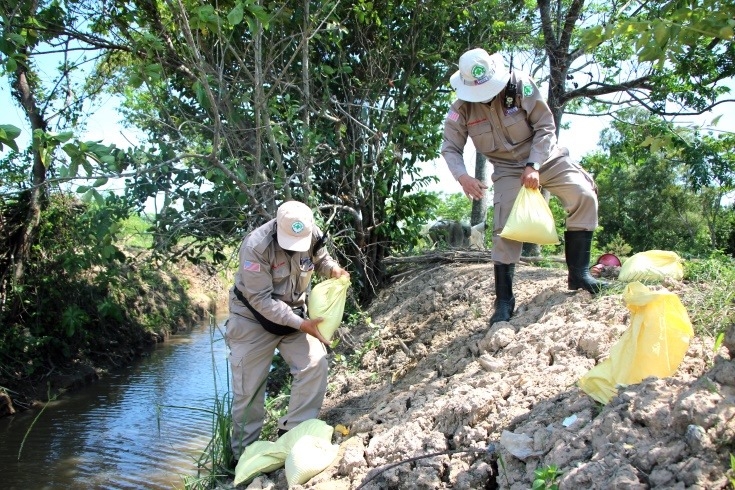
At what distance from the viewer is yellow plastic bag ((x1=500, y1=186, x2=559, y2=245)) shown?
3.90m

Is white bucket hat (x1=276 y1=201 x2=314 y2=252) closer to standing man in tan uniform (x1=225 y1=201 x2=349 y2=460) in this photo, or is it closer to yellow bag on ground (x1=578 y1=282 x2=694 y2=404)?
standing man in tan uniform (x1=225 y1=201 x2=349 y2=460)

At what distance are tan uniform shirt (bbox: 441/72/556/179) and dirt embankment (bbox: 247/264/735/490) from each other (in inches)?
38.3

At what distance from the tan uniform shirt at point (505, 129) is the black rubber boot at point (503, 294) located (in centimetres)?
65

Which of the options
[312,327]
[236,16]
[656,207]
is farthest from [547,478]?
[656,207]

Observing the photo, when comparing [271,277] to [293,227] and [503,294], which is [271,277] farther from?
[503,294]

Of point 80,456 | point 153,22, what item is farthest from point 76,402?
point 153,22

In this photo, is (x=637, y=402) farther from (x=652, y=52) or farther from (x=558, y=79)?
(x=558, y=79)

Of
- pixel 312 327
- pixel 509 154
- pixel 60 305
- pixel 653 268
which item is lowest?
pixel 60 305

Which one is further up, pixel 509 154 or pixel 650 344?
pixel 509 154

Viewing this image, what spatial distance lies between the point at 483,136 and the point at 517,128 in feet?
0.69

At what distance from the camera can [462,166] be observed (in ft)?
13.9

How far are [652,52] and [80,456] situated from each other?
18.9 ft

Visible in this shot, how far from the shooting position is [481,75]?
13.1ft

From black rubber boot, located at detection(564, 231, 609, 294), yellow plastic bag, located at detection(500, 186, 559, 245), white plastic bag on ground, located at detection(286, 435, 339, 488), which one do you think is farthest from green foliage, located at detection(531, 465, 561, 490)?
black rubber boot, located at detection(564, 231, 609, 294)
